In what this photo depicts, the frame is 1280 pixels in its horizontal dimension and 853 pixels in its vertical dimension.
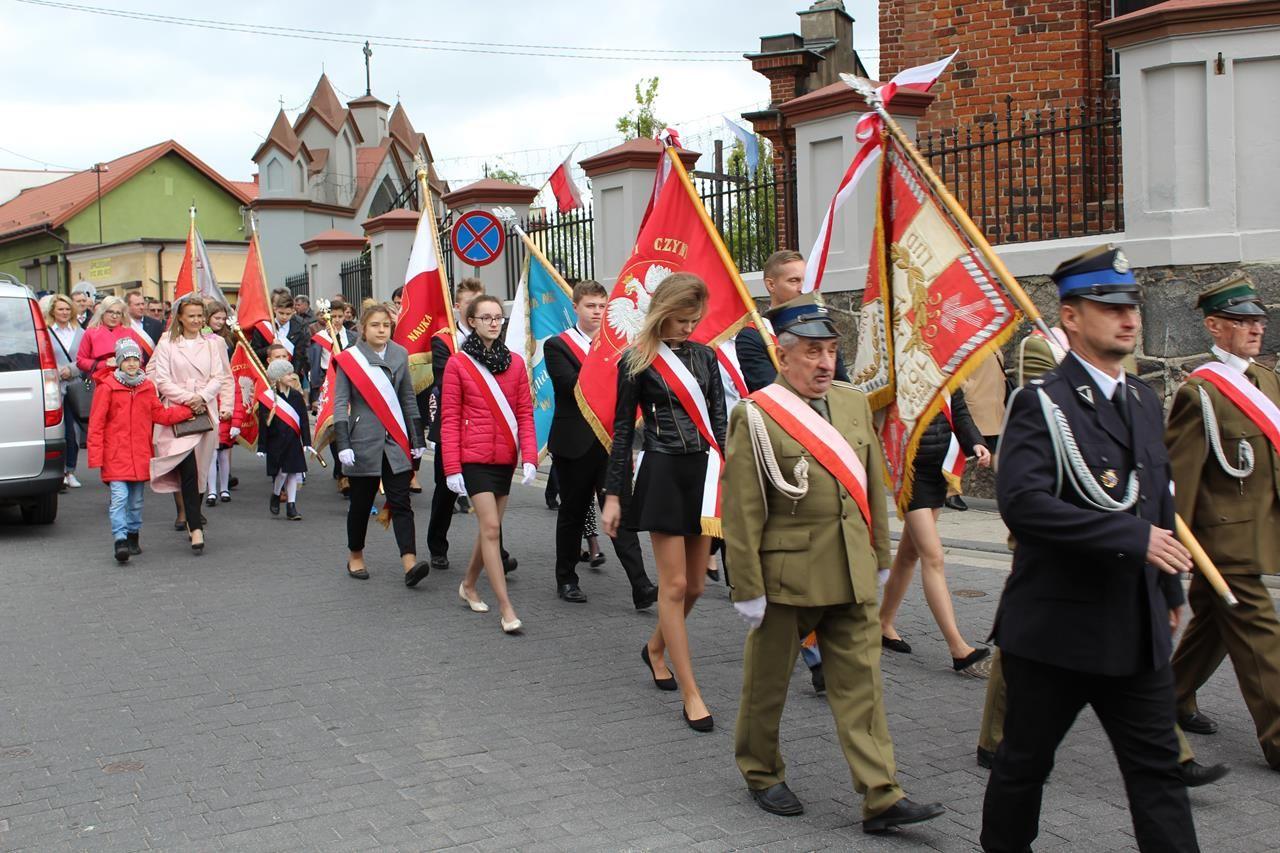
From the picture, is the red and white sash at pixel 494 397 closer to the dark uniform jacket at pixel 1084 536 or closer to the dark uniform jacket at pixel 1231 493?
the dark uniform jacket at pixel 1231 493

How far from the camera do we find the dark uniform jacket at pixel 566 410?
27.8 feet

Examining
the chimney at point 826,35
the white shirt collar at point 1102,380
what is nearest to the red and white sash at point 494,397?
the white shirt collar at point 1102,380

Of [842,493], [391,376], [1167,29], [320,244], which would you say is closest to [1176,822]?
[842,493]

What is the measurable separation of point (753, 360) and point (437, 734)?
2.46 meters

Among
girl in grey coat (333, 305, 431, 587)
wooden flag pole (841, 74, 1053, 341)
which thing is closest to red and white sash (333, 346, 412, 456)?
girl in grey coat (333, 305, 431, 587)

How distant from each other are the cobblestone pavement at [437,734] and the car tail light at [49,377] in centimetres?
255

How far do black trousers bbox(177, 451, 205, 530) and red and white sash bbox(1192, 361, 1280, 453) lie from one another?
307 inches

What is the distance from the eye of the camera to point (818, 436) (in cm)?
475

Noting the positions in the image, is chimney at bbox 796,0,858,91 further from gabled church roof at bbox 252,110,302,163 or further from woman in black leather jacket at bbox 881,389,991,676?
gabled church roof at bbox 252,110,302,163

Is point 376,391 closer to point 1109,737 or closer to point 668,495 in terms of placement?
point 668,495

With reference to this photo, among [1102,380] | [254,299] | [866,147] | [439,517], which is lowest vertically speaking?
[439,517]

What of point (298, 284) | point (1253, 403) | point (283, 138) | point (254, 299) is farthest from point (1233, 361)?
point (283, 138)

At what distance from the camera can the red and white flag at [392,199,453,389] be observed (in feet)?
35.1

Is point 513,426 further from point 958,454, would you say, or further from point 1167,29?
point 1167,29
